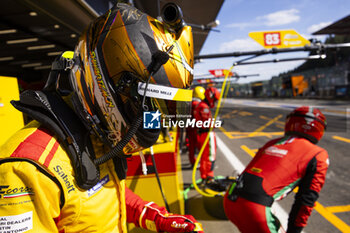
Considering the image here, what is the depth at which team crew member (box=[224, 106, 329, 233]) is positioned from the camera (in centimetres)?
187

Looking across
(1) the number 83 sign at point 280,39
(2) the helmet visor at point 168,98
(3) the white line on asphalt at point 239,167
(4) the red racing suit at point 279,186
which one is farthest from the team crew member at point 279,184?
(1) the number 83 sign at point 280,39

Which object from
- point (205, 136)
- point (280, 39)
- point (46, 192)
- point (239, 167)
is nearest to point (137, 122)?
point (46, 192)

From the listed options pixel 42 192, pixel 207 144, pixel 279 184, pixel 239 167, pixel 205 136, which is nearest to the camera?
pixel 42 192

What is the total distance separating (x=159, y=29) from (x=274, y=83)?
137 feet

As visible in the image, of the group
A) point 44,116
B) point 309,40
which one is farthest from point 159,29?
point 309,40

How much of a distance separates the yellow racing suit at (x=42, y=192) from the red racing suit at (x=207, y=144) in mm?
3216

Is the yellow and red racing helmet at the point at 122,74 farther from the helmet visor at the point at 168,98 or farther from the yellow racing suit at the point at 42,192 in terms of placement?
the yellow racing suit at the point at 42,192

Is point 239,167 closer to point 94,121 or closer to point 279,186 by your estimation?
point 279,186

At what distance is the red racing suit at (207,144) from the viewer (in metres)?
4.05

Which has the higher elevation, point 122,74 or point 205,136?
point 122,74

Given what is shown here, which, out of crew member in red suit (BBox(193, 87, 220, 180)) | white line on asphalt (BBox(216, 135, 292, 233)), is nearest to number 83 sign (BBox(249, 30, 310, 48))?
crew member in red suit (BBox(193, 87, 220, 180))

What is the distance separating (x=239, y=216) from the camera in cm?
197

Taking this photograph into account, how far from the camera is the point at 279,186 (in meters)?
1.93

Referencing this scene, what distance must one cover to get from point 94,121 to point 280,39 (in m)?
4.71
